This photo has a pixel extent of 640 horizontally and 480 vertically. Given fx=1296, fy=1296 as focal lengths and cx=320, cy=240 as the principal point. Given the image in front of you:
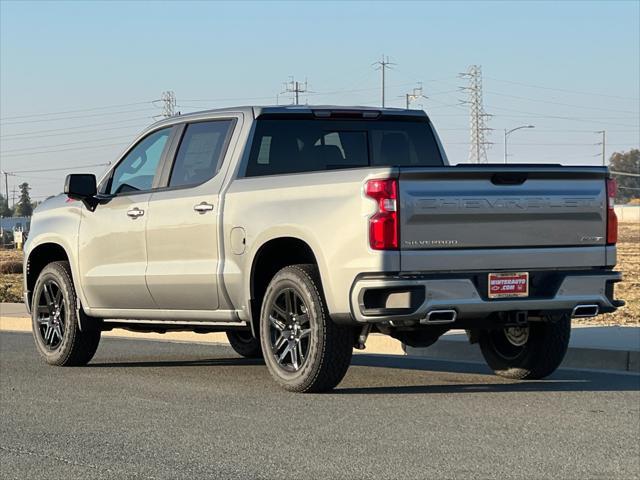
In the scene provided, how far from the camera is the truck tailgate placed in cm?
871

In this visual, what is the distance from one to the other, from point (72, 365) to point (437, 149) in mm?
3856

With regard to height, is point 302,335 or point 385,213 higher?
point 385,213

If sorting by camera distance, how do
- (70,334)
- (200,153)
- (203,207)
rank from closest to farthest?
(203,207), (200,153), (70,334)

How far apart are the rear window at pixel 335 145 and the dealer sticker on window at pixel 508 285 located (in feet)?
6.54

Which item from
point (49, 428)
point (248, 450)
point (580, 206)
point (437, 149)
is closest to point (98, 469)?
point (248, 450)

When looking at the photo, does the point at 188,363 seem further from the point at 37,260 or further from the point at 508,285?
the point at 508,285

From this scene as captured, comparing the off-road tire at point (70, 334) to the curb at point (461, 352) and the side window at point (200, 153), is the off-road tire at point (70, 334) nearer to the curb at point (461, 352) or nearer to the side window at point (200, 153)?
the side window at point (200, 153)

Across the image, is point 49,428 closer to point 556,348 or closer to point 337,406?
point 337,406

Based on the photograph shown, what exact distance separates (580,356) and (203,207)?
3.70 meters

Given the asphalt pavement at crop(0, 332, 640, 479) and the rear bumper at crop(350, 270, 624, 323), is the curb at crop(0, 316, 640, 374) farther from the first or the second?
the rear bumper at crop(350, 270, 624, 323)

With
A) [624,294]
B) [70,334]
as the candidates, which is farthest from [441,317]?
[624,294]

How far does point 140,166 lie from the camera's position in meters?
11.3

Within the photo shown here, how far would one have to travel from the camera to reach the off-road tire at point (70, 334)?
11633mm

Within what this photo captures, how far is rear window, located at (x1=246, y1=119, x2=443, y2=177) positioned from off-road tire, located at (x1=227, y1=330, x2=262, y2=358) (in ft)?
8.03
